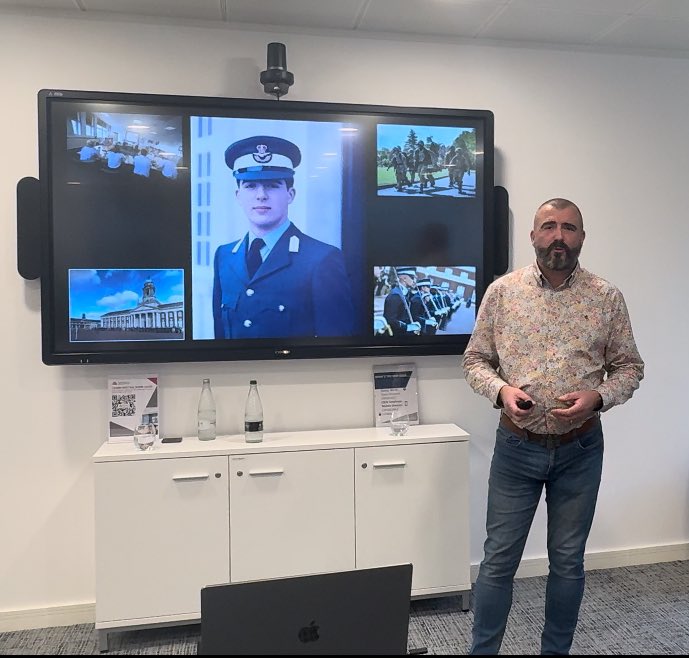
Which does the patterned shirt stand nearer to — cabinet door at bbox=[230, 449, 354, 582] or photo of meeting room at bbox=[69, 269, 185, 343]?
cabinet door at bbox=[230, 449, 354, 582]

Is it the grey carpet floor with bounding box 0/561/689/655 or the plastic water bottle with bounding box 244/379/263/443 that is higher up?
the plastic water bottle with bounding box 244/379/263/443

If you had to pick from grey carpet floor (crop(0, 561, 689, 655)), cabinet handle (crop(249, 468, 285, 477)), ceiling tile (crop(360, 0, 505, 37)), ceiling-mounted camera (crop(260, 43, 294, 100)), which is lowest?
grey carpet floor (crop(0, 561, 689, 655))

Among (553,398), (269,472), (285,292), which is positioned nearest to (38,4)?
(285,292)

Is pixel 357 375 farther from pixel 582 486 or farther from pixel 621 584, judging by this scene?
pixel 621 584

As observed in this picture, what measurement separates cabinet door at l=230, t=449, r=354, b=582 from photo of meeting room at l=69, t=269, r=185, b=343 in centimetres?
63

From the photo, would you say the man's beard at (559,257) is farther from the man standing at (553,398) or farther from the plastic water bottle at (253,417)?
the plastic water bottle at (253,417)

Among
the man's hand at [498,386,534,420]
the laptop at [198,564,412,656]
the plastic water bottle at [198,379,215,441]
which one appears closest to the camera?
the laptop at [198,564,412,656]

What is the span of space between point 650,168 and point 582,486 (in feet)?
5.70

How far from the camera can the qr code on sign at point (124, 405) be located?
2.45 m

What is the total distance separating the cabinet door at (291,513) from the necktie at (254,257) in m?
0.76

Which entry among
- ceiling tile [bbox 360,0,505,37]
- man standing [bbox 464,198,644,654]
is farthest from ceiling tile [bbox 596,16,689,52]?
man standing [bbox 464,198,644,654]

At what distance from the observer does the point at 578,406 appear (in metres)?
1.88

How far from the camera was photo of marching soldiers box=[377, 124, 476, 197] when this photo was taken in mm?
2529

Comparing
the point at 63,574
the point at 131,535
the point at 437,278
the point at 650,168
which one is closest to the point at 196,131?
the point at 437,278
